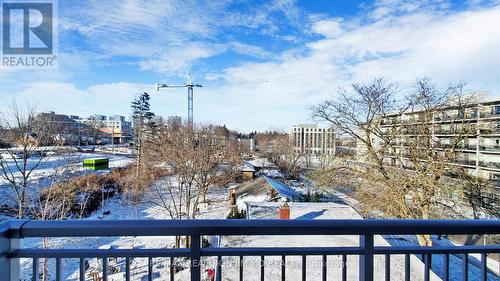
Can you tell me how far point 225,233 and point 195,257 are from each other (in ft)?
0.65

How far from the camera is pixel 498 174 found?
1922 cm

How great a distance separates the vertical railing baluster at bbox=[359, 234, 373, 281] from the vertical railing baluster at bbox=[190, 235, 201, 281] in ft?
2.56

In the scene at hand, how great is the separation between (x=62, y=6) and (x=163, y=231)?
17.1 ft

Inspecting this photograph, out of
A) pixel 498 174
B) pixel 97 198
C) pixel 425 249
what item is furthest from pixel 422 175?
pixel 97 198

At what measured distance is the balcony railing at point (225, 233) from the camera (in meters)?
1.12

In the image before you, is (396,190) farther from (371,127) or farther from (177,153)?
(177,153)

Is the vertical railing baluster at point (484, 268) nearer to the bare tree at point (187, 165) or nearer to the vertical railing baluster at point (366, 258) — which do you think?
the vertical railing baluster at point (366, 258)

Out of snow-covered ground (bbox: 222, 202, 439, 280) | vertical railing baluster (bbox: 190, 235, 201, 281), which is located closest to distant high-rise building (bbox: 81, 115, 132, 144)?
snow-covered ground (bbox: 222, 202, 439, 280)

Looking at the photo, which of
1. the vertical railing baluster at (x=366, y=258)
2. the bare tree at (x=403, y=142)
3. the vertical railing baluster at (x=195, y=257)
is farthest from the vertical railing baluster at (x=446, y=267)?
the bare tree at (x=403, y=142)

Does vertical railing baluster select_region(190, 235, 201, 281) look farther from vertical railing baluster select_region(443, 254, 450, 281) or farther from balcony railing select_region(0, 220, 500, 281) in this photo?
vertical railing baluster select_region(443, 254, 450, 281)

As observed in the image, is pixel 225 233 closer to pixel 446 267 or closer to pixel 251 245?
pixel 446 267

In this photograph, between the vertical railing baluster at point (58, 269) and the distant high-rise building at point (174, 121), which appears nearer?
the vertical railing baluster at point (58, 269)

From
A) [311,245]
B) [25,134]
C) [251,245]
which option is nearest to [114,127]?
[25,134]

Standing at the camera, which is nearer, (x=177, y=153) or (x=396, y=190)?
(x=396, y=190)
